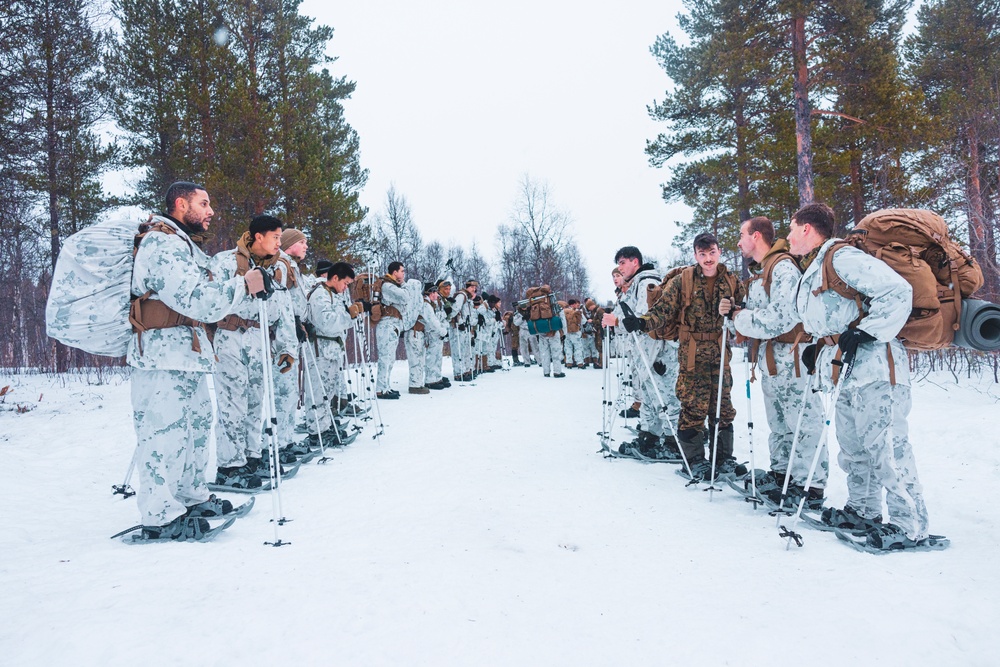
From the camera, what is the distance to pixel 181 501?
4113 mm

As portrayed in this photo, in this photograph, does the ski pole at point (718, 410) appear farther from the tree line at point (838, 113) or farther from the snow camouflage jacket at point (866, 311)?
the tree line at point (838, 113)

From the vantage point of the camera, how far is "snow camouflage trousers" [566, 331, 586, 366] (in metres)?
18.9

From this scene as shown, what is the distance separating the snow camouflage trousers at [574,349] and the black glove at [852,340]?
15038 mm

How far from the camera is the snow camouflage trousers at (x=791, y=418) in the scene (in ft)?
14.7

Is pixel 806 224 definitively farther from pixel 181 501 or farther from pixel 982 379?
pixel 982 379

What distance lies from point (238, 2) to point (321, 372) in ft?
42.9

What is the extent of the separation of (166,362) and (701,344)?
4439 mm

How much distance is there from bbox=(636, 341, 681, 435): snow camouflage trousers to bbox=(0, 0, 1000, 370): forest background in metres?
7.27

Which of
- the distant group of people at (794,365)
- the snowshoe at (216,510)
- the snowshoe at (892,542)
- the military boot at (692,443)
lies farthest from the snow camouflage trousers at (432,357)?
the snowshoe at (892,542)

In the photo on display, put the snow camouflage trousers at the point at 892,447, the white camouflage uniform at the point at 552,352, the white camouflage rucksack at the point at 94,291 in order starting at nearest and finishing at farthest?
the snow camouflage trousers at the point at 892,447
the white camouflage rucksack at the point at 94,291
the white camouflage uniform at the point at 552,352

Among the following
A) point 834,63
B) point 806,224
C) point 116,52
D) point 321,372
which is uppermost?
point 116,52

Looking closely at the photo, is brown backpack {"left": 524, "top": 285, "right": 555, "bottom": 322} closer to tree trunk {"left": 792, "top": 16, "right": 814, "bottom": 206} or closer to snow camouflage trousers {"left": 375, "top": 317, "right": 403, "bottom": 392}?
snow camouflage trousers {"left": 375, "top": 317, "right": 403, "bottom": 392}

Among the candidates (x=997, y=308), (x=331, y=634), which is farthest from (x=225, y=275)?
(x=997, y=308)

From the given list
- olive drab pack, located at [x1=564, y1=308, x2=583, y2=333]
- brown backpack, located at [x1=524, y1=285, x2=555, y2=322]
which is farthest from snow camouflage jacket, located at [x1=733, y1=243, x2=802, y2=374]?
olive drab pack, located at [x1=564, y1=308, x2=583, y2=333]
